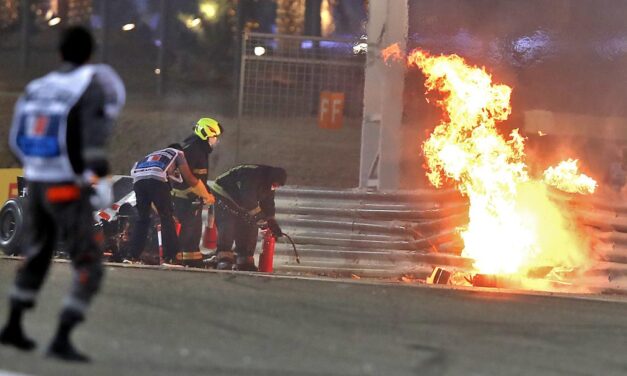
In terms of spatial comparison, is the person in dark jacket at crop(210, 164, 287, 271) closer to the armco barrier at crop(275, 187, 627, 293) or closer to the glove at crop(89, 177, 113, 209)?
the armco barrier at crop(275, 187, 627, 293)

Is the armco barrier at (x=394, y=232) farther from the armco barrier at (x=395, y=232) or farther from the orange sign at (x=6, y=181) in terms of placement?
the orange sign at (x=6, y=181)

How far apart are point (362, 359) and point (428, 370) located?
0.39 meters

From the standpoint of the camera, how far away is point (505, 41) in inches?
541

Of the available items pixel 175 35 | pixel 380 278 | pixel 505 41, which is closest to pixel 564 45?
pixel 505 41

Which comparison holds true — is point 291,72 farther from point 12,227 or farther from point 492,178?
point 12,227

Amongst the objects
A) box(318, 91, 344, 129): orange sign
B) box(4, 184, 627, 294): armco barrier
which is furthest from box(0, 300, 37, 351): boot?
box(318, 91, 344, 129): orange sign

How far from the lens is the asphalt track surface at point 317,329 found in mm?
6148

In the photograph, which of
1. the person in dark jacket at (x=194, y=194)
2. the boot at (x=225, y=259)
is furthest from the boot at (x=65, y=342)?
the boot at (x=225, y=259)

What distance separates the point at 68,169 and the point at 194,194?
23.8 ft

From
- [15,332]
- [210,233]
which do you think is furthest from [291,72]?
[15,332]

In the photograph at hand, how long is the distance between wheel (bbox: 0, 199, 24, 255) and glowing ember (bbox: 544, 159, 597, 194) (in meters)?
5.78

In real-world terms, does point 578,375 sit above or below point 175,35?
below

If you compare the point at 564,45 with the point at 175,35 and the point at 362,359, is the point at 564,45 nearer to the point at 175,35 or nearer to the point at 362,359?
the point at 362,359

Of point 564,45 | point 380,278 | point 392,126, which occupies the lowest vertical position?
point 380,278
